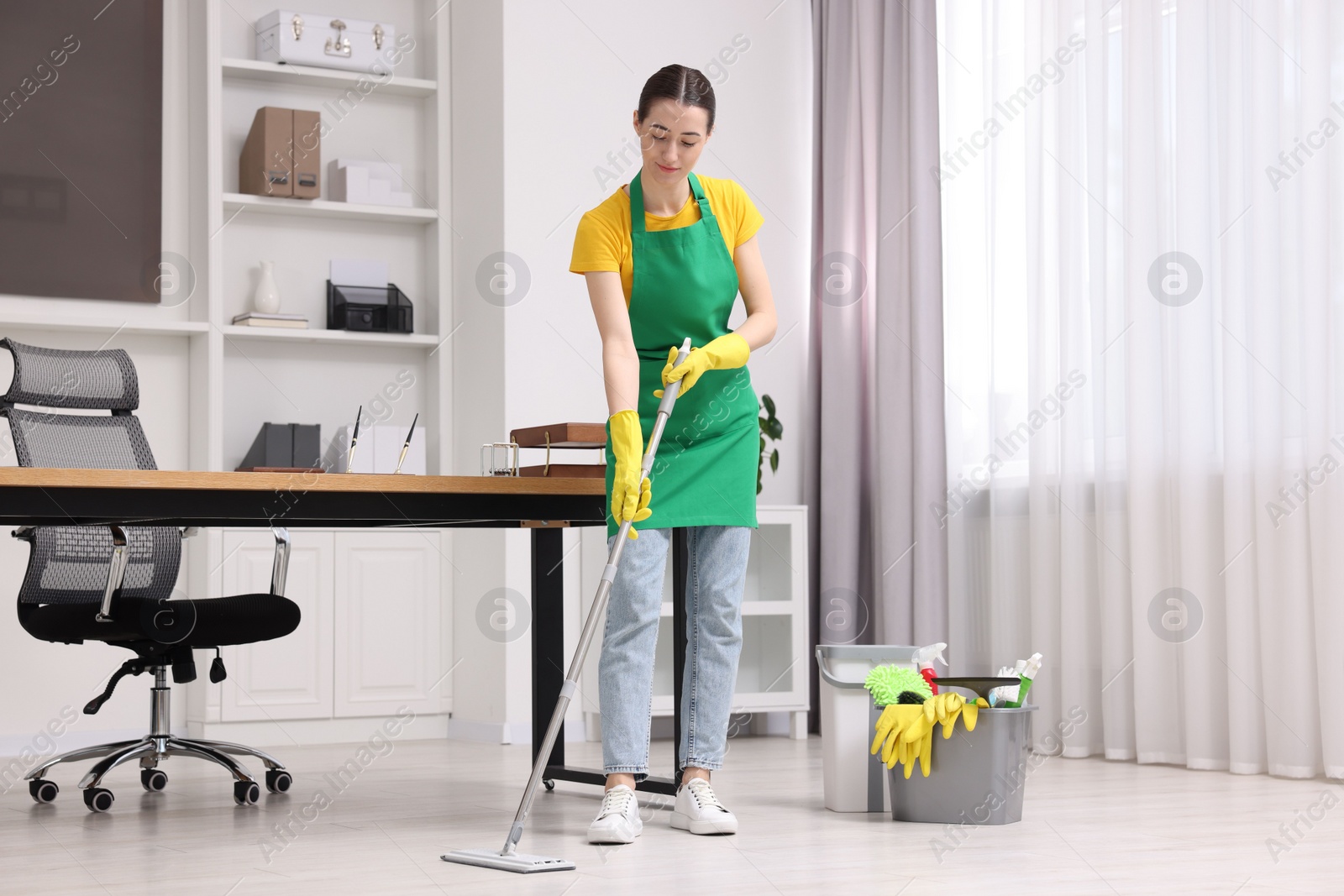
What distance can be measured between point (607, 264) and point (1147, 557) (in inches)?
66.4

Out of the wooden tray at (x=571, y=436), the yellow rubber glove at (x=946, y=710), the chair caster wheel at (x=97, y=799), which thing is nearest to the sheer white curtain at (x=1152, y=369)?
the yellow rubber glove at (x=946, y=710)

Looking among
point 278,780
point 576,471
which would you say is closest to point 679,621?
point 576,471

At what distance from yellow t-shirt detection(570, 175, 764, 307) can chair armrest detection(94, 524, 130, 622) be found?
1227mm

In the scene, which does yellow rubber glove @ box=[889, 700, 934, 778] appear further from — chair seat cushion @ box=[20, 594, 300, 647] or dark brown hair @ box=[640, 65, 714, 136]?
chair seat cushion @ box=[20, 594, 300, 647]

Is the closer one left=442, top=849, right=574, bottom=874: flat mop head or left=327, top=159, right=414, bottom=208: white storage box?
left=442, top=849, right=574, bottom=874: flat mop head

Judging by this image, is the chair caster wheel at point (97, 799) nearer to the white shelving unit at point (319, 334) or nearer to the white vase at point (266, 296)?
the white shelving unit at point (319, 334)

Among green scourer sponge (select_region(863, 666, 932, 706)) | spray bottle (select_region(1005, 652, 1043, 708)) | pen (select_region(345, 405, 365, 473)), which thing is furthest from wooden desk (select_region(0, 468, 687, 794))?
spray bottle (select_region(1005, 652, 1043, 708))

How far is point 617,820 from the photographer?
2289mm

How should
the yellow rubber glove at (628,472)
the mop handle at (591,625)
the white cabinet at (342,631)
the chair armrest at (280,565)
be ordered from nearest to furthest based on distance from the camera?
the mop handle at (591,625) < the yellow rubber glove at (628,472) < the chair armrest at (280,565) < the white cabinet at (342,631)

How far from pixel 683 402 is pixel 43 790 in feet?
5.16

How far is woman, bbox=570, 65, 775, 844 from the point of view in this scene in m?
2.34

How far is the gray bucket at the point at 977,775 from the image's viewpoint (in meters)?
2.50

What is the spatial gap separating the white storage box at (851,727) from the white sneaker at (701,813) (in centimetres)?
30

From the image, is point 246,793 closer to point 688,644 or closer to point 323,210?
point 688,644
